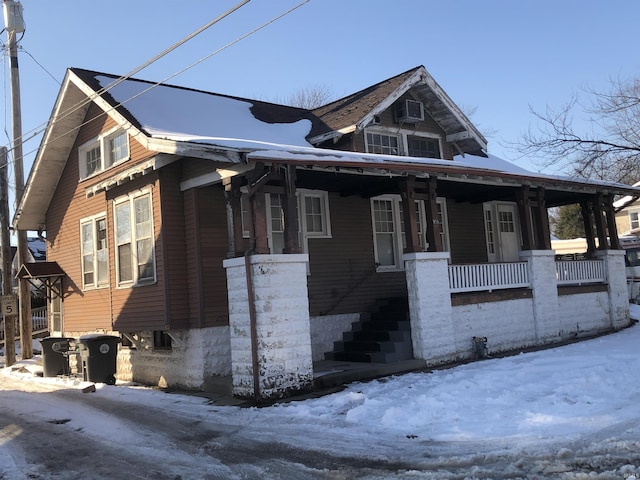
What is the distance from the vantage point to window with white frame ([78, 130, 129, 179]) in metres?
13.1

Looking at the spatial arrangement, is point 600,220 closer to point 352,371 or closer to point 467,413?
point 352,371

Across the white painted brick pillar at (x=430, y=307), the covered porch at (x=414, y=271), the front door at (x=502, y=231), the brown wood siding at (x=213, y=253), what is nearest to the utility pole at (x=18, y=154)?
the brown wood siding at (x=213, y=253)

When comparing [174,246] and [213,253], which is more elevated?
[174,246]

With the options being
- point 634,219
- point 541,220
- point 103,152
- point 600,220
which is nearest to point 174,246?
point 103,152

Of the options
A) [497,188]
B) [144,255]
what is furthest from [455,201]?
[144,255]

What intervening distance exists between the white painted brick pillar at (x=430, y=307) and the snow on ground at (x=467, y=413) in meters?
0.68

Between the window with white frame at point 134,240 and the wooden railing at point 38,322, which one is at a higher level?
the window with white frame at point 134,240

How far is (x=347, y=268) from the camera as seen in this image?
13.1m

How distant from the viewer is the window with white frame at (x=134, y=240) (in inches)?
462

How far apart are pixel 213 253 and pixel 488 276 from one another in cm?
589

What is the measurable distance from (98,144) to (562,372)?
11.0m

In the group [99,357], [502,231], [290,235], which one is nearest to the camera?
[290,235]

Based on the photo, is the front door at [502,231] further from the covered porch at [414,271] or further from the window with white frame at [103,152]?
the window with white frame at [103,152]

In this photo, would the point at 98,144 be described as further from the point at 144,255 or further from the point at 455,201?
the point at 455,201
